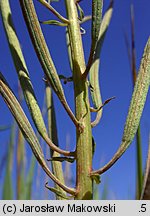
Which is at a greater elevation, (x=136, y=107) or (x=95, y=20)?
(x=95, y=20)

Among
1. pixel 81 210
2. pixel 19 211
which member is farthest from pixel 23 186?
pixel 81 210

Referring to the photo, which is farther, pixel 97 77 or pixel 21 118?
pixel 97 77

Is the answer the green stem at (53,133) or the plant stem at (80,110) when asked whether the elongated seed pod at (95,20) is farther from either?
the green stem at (53,133)

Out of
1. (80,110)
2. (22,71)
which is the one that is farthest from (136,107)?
(22,71)

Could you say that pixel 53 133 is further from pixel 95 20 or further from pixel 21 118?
pixel 95 20

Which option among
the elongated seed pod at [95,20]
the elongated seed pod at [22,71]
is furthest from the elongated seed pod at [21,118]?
the elongated seed pod at [95,20]

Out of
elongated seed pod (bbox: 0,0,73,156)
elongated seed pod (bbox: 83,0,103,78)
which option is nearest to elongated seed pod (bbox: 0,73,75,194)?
elongated seed pod (bbox: 0,0,73,156)
